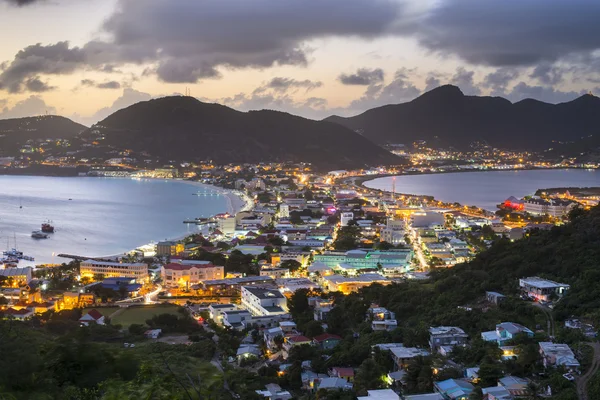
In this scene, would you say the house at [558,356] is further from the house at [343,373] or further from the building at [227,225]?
the building at [227,225]

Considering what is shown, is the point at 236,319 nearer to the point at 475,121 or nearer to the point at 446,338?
the point at 446,338

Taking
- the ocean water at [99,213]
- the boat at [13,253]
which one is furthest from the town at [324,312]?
the boat at [13,253]

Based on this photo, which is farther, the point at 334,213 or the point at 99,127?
the point at 99,127

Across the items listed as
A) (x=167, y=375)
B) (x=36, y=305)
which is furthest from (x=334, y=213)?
(x=167, y=375)

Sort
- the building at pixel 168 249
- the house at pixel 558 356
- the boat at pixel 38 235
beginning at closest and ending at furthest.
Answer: the house at pixel 558 356 < the building at pixel 168 249 < the boat at pixel 38 235

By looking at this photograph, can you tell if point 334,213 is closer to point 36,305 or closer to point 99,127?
point 36,305

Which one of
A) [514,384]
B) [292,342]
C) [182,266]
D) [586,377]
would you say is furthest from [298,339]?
[182,266]
